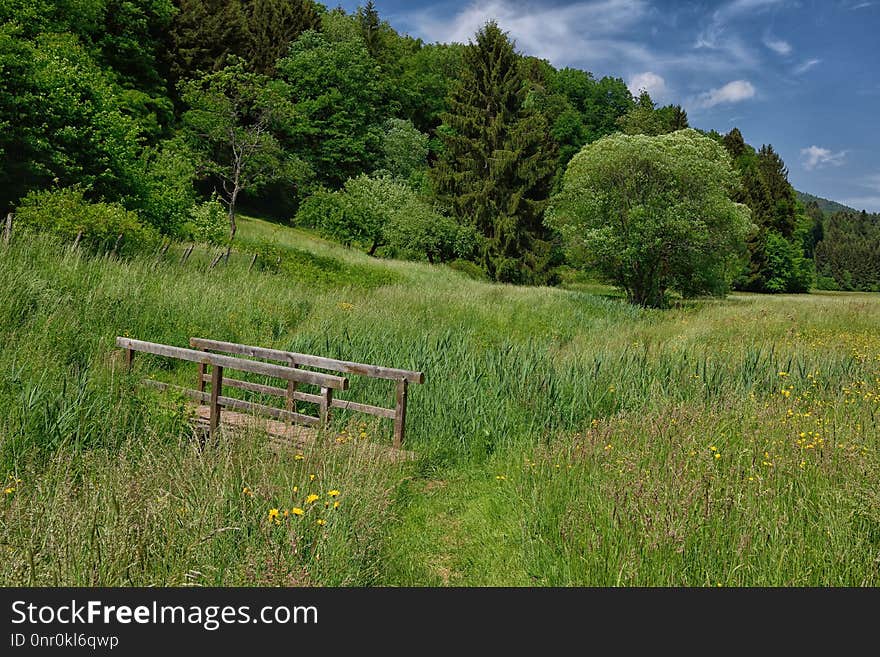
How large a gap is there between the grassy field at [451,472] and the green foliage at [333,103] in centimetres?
3673

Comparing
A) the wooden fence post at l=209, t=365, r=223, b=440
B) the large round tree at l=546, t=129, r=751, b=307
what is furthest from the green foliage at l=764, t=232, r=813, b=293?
the wooden fence post at l=209, t=365, r=223, b=440

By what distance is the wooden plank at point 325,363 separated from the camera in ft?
21.2

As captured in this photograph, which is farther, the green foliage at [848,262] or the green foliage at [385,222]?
the green foliage at [848,262]

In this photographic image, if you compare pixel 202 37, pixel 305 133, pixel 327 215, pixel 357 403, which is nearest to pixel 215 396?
pixel 357 403

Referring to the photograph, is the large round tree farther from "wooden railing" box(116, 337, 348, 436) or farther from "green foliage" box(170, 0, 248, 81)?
"green foliage" box(170, 0, 248, 81)

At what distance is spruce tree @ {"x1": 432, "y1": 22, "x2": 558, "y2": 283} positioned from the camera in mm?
36688

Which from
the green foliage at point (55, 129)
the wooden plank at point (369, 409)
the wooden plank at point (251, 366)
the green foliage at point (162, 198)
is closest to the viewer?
the wooden plank at point (251, 366)

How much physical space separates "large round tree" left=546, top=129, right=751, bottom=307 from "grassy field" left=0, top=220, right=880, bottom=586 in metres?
14.7

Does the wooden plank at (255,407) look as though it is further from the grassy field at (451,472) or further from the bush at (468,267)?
the bush at (468,267)

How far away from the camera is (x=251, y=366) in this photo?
6645 millimetres

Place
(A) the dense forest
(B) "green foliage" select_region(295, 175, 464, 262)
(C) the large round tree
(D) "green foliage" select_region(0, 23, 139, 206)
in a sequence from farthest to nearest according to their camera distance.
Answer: (B) "green foliage" select_region(295, 175, 464, 262), (C) the large round tree, (A) the dense forest, (D) "green foliage" select_region(0, 23, 139, 206)

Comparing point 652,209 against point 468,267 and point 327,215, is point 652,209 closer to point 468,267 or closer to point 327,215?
point 468,267

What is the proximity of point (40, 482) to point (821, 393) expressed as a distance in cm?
749

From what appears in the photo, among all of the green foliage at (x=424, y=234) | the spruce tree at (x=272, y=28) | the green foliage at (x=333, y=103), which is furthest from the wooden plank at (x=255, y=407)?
the spruce tree at (x=272, y=28)
